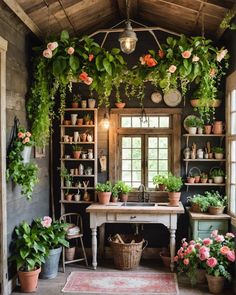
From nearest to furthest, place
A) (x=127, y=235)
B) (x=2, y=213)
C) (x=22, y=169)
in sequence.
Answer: (x=2, y=213), (x=22, y=169), (x=127, y=235)

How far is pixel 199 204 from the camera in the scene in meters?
5.53

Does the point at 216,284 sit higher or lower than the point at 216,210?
lower

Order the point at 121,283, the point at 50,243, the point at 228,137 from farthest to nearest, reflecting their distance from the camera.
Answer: the point at 228,137 < the point at 50,243 < the point at 121,283

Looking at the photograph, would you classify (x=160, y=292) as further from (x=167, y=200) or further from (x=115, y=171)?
(x=115, y=171)

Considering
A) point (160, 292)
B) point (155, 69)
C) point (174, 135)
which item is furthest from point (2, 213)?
point (174, 135)

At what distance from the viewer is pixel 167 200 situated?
20.2 ft

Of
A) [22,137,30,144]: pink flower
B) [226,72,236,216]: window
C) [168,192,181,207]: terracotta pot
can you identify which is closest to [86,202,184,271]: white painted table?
[168,192,181,207]: terracotta pot

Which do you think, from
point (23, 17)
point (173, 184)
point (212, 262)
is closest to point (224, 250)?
point (212, 262)

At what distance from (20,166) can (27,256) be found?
3.45 ft

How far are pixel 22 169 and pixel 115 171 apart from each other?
6.23ft

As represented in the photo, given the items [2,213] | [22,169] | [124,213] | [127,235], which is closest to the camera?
[2,213]

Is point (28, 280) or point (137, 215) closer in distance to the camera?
point (28, 280)

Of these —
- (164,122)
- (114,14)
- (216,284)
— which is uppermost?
(114,14)

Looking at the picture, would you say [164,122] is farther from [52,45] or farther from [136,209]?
[52,45]
